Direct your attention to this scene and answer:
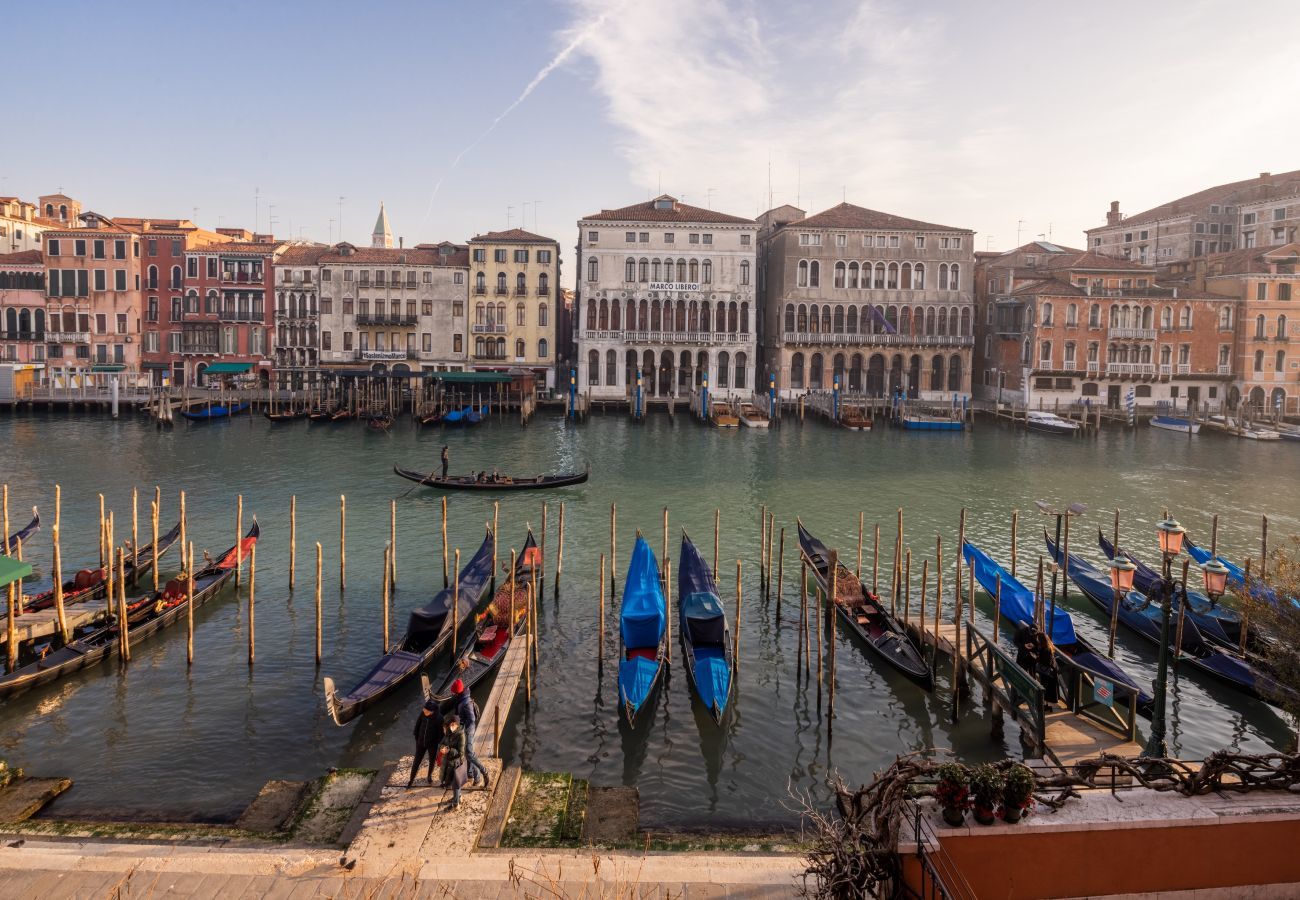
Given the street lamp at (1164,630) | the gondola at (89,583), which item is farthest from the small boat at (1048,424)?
the gondola at (89,583)

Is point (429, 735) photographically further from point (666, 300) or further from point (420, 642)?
point (666, 300)

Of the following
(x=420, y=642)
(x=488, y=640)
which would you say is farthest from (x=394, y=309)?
(x=488, y=640)

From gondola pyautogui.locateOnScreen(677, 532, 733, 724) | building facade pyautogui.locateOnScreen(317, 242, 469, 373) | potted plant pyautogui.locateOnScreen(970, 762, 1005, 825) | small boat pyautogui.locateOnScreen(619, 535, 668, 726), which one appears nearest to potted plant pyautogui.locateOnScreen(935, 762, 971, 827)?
potted plant pyautogui.locateOnScreen(970, 762, 1005, 825)

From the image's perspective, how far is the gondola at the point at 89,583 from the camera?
14.4 meters

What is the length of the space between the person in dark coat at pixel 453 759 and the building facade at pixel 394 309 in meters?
43.6

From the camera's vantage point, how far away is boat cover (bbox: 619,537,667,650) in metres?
13.0

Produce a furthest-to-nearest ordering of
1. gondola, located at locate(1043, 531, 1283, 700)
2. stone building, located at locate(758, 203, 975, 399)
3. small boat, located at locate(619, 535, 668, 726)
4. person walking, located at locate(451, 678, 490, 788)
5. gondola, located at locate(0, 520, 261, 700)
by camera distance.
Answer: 1. stone building, located at locate(758, 203, 975, 399)
2. gondola, located at locate(1043, 531, 1283, 700)
3. gondola, located at locate(0, 520, 261, 700)
4. small boat, located at locate(619, 535, 668, 726)
5. person walking, located at locate(451, 678, 490, 788)

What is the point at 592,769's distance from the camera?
10.4 metres

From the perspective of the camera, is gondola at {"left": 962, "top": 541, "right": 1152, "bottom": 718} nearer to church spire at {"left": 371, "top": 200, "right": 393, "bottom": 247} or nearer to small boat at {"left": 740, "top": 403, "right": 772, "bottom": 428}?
small boat at {"left": 740, "top": 403, "right": 772, "bottom": 428}

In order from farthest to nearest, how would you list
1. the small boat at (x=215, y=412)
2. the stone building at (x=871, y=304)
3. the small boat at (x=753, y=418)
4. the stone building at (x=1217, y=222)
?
the stone building at (x=1217, y=222)
the stone building at (x=871, y=304)
the small boat at (x=753, y=418)
the small boat at (x=215, y=412)

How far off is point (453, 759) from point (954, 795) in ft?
14.4

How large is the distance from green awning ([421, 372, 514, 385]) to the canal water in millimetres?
7163

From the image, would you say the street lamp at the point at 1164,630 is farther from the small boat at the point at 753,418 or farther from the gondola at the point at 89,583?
the small boat at the point at 753,418

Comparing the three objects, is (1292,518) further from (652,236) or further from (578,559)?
(652,236)
